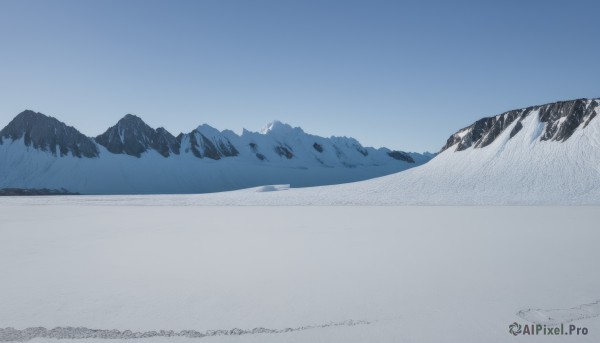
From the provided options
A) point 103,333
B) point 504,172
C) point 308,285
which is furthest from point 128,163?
point 103,333

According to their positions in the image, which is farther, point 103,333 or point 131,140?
point 131,140

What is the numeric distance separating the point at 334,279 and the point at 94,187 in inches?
4381

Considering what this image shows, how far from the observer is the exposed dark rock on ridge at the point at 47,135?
4555 inches

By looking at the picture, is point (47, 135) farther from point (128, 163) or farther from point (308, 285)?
point (308, 285)

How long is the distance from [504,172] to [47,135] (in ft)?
427

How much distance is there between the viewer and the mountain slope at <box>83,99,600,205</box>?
4294 centimetres

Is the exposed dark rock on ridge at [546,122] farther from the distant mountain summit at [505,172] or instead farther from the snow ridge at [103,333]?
the snow ridge at [103,333]

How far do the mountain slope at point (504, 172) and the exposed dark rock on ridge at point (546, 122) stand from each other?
0.11 m

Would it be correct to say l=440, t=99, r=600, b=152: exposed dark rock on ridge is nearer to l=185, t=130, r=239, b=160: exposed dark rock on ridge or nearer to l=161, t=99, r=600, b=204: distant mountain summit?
l=161, t=99, r=600, b=204: distant mountain summit

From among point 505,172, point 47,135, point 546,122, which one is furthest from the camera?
point 47,135

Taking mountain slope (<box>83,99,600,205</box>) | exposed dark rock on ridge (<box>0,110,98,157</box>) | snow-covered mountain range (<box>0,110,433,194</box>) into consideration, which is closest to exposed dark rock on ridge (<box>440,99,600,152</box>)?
mountain slope (<box>83,99,600,205</box>)

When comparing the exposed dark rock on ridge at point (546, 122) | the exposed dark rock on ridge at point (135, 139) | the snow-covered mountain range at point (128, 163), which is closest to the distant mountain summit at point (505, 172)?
the exposed dark rock on ridge at point (546, 122)

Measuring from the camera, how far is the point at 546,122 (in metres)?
62.4

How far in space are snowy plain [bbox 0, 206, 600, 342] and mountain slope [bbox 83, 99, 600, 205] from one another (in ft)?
93.5
